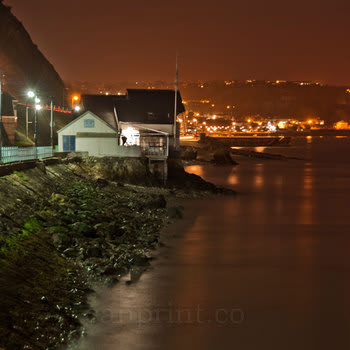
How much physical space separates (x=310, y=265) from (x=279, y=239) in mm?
3858

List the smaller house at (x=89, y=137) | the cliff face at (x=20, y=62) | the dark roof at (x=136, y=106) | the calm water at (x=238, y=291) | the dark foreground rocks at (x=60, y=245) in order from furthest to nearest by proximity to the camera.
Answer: the cliff face at (x=20, y=62) < the dark roof at (x=136, y=106) < the smaller house at (x=89, y=137) < the calm water at (x=238, y=291) < the dark foreground rocks at (x=60, y=245)

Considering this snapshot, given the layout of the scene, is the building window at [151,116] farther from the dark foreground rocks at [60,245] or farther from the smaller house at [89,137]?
the dark foreground rocks at [60,245]

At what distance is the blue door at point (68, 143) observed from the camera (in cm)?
3444

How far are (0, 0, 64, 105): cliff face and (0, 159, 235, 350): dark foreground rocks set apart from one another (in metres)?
30.7

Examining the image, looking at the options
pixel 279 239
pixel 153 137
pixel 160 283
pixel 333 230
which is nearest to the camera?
pixel 160 283

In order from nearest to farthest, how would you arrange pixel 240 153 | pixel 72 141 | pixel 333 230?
pixel 333 230, pixel 72 141, pixel 240 153

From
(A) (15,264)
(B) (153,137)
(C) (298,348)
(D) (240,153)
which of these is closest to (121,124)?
(B) (153,137)

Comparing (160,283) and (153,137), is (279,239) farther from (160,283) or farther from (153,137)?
(153,137)

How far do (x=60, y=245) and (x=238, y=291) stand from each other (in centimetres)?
489

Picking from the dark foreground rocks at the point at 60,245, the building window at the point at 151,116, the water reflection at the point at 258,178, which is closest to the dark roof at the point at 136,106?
the building window at the point at 151,116

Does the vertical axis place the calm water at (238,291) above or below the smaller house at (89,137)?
below

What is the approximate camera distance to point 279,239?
19.2 m

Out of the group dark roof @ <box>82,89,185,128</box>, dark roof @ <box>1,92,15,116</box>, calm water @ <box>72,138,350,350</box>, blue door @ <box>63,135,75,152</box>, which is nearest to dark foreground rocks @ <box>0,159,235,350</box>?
calm water @ <box>72,138,350,350</box>

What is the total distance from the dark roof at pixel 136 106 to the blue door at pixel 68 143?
19.4 feet
